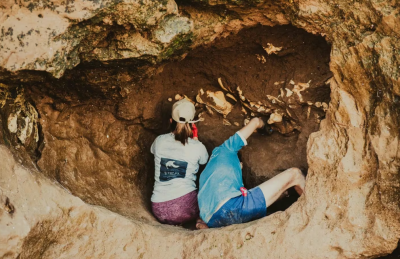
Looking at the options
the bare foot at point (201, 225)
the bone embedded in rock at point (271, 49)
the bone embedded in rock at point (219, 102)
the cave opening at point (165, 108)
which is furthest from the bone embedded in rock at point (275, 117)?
the bare foot at point (201, 225)

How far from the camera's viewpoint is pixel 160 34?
8.39 ft

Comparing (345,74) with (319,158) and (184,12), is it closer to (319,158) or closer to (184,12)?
(319,158)

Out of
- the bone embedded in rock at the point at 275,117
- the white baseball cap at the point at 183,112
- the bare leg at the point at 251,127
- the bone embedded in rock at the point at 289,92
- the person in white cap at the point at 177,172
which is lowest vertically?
the person in white cap at the point at 177,172

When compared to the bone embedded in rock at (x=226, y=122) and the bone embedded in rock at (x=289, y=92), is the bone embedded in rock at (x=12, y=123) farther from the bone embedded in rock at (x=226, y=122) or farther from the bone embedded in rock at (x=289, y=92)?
the bone embedded in rock at (x=289, y=92)

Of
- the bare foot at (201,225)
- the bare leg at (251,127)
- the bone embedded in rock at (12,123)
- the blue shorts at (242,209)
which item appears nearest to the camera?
the bone embedded in rock at (12,123)

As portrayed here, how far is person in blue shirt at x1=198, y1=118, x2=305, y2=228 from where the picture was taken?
113 inches

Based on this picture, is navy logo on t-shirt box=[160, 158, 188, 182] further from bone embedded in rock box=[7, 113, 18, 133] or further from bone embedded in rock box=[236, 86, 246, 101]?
bone embedded in rock box=[7, 113, 18, 133]

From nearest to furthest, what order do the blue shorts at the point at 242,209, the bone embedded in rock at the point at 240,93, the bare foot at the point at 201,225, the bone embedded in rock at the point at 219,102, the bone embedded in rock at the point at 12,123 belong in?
the bone embedded in rock at the point at 12,123 → the blue shorts at the point at 242,209 → the bare foot at the point at 201,225 → the bone embedded in rock at the point at 240,93 → the bone embedded in rock at the point at 219,102

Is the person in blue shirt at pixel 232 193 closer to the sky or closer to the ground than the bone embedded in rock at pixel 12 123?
closer to the ground

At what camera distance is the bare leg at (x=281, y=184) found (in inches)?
115

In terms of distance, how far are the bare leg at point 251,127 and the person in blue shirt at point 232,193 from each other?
0.23 feet

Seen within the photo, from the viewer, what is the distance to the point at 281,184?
293 centimetres

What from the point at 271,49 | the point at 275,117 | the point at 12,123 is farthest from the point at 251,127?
the point at 12,123

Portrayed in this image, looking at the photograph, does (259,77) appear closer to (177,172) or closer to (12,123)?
(177,172)
